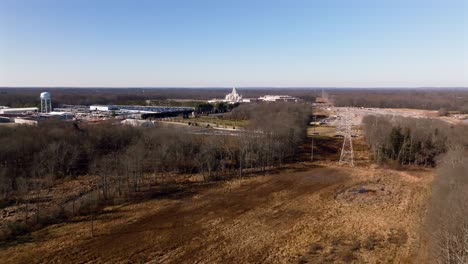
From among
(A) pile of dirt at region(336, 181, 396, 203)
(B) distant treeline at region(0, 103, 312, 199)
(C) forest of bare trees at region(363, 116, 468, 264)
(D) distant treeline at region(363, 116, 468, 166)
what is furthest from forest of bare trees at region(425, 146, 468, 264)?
(D) distant treeline at region(363, 116, 468, 166)

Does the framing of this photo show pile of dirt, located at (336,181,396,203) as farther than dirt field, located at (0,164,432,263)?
Yes

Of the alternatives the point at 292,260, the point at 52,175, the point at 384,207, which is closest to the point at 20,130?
the point at 52,175

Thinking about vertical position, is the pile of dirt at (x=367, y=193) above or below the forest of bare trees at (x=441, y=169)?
below

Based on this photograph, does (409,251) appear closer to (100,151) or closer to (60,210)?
(60,210)

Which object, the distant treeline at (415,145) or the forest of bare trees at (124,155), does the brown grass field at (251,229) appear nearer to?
the forest of bare trees at (124,155)

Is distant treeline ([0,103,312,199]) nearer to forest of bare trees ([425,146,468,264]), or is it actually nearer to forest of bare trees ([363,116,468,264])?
forest of bare trees ([363,116,468,264])

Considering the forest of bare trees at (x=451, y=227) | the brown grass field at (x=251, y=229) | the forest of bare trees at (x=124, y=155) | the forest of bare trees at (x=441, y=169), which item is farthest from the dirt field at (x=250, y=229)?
the forest of bare trees at (x=124, y=155)
